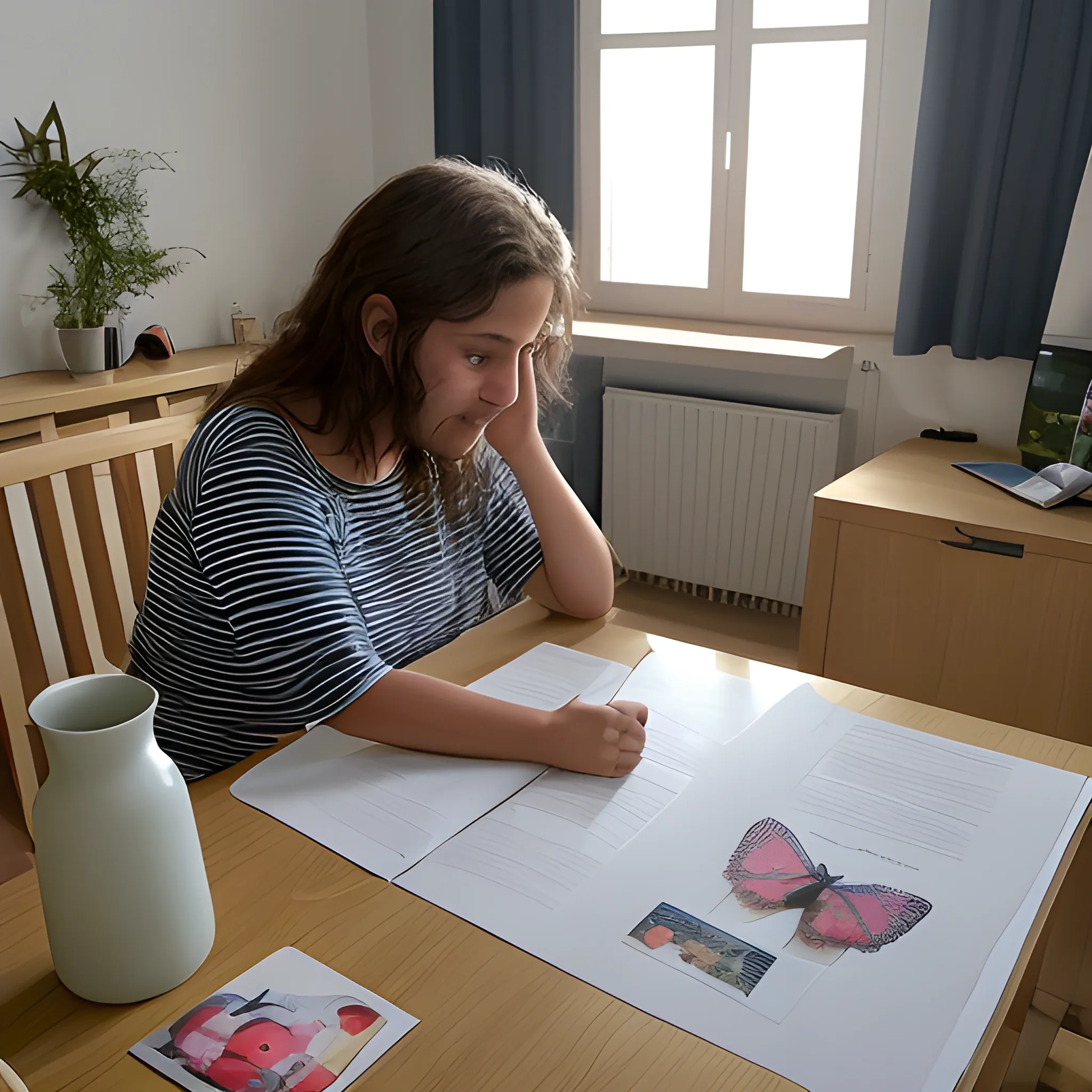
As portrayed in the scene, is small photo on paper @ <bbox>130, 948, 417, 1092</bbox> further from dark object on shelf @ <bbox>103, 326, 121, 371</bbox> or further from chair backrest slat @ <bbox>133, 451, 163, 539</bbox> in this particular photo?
dark object on shelf @ <bbox>103, 326, 121, 371</bbox>

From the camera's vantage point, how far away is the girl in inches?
35.7

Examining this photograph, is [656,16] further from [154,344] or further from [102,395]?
[102,395]

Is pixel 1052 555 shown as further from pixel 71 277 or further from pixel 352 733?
pixel 71 277

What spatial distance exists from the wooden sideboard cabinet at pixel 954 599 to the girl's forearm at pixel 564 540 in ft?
2.77

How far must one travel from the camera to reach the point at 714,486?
2715 millimetres

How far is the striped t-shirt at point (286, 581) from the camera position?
3.00 feet

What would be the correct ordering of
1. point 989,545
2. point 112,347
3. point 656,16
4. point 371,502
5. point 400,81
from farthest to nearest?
point 400,81 → point 656,16 → point 112,347 → point 989,545 → point 371,502

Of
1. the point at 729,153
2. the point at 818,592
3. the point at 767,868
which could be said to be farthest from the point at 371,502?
the point at 729,153

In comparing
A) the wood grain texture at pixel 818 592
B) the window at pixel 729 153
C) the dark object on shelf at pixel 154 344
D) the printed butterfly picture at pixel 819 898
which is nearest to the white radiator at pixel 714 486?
the window at pixel 729 153

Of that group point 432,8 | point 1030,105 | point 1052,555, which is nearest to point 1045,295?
point 1030,105

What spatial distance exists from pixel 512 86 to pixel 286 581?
221 centimetres

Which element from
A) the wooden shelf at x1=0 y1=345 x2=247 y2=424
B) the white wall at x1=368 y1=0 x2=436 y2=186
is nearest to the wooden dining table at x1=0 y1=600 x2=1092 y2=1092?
the wooden shelf at x1=0 y1=345 x2=247 y2=424

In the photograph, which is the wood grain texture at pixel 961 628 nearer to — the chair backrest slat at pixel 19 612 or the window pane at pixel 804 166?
the window pane at pixel 804 166

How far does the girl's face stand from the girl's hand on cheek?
0.14 meters
